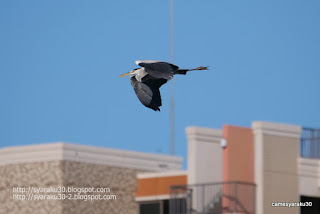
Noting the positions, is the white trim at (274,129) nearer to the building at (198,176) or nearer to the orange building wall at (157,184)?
the building at (198,176)

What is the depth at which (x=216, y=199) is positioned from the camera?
3234 cm

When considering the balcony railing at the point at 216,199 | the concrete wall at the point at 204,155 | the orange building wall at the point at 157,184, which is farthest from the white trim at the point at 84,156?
the concrete wall at the point at 204,155

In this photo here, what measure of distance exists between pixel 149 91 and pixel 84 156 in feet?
54.0

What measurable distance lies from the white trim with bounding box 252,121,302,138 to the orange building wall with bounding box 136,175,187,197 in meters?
3.34

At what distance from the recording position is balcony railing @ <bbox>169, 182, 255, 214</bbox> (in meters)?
31.9

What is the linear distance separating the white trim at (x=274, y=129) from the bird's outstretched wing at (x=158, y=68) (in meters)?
13.7

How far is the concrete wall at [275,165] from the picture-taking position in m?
32.0

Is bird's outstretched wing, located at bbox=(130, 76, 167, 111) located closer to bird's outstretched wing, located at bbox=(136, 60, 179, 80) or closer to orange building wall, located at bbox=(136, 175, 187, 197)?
bird's outstretched wing, located at bbox=(136, 60, 179, 80)

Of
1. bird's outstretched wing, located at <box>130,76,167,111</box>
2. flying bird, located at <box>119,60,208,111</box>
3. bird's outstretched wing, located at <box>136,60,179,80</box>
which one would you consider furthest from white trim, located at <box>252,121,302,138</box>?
bird's outstretched wing, located at <box>136,60,179,80</box>

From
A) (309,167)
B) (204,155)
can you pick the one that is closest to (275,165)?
(309,167)

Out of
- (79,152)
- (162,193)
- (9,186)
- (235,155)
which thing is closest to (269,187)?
(235,155)

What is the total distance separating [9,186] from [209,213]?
8.45m

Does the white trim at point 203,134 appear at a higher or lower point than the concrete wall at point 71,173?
higher

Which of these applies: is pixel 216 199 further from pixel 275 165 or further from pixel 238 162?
pixel 275 165
